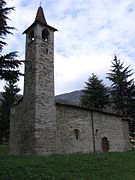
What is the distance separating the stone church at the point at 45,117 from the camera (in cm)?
1784

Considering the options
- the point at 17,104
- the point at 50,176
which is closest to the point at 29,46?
the point at 17,104

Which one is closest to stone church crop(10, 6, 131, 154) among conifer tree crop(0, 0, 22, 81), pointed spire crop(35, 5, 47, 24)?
pointed spire crop(35, 5, 47, 24)

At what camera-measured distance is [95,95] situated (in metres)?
34.7

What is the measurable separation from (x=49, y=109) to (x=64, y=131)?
8.28 feet

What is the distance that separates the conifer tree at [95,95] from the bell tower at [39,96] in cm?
1547

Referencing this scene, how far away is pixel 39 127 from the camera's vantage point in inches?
690

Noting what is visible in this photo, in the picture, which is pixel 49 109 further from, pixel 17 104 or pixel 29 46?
pixel 29 46

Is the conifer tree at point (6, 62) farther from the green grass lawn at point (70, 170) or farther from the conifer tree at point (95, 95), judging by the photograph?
the conifer tree at point (95, 95)

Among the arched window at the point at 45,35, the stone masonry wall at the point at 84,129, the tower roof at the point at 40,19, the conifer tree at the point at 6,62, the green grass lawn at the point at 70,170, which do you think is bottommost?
the green grass lawn at the point at 70,170

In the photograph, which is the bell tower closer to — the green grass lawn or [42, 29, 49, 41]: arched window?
[42, 29, 49, 41]: arched window

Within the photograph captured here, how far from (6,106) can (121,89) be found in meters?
17.5

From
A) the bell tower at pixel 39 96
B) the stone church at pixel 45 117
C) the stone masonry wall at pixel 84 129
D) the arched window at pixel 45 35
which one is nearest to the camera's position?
the bell tower at pixel 39 96

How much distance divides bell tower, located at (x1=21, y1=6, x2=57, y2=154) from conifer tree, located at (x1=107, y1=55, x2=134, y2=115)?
1467 cm

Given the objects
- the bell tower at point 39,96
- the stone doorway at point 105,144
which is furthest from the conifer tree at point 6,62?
the stone doorway at point 105,144
